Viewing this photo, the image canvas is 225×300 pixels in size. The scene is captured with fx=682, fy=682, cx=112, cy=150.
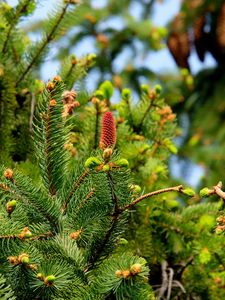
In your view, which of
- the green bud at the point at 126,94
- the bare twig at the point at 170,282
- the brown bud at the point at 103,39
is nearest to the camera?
the bare twig at the point at 170,282

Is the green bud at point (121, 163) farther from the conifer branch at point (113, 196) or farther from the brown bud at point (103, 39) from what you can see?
the brown bud at point (103, 39)

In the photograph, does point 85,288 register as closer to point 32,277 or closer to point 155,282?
point 32,277

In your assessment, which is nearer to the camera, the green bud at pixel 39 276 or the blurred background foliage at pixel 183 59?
A: the green bud at pixel 39 276

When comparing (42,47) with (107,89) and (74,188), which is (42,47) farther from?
(74,188)

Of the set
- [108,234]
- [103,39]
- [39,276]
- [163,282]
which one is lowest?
[103,39]

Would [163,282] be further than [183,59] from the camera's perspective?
No

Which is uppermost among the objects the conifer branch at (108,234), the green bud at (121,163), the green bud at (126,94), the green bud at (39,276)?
the green bud at (121,163)

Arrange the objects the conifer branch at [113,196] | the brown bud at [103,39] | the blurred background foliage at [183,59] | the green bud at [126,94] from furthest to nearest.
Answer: the brown bud at [103,39] → the blurred background foliage at [183,59] → the green bud at [126,94] → the conifer branch at [113,196]

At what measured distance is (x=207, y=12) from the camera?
3490 mm

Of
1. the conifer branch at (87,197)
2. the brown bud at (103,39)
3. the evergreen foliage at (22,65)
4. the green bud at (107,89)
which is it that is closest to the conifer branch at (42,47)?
the evergreen foliage at (22,65)

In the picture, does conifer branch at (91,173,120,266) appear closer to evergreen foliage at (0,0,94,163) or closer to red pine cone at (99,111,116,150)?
red pine cone at (99,111,116,150)

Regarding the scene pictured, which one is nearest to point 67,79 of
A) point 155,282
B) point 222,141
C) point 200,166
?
point 155,282

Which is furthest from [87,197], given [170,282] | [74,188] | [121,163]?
[170,282]

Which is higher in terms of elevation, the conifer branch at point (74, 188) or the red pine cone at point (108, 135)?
the red pine cone at point (108, 135)
